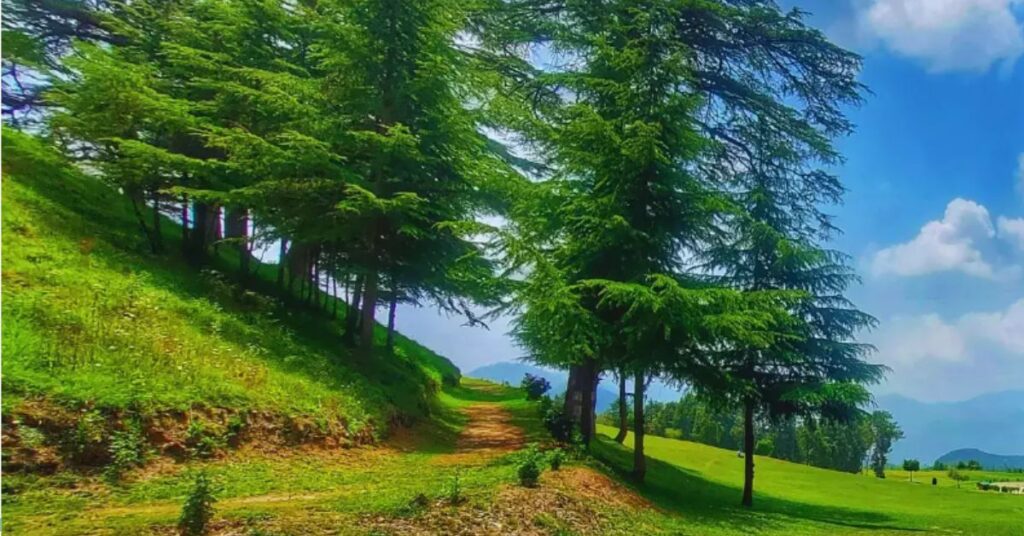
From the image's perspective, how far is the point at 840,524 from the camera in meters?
12.3

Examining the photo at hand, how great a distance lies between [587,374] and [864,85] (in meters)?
10.7

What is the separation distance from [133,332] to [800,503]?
54.5 feet

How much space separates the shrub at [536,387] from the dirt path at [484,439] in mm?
3249

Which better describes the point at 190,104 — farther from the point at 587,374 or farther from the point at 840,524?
the point at 840,524

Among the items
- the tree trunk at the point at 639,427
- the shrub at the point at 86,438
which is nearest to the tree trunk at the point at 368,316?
the tree trunk at the point at 639,427

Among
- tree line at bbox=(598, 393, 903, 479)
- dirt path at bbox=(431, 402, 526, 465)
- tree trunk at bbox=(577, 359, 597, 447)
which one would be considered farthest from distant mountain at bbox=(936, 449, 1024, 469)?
tree trunk at bbox=(577, 359, 597, 447)

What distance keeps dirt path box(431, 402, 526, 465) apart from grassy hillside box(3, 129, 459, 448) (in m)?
1.53

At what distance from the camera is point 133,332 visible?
8383mm

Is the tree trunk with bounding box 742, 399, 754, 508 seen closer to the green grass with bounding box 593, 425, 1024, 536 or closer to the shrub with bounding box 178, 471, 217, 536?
the green grass with bounding box 593, 425, 1024, 536

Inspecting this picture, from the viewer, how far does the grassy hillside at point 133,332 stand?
23.0 feet

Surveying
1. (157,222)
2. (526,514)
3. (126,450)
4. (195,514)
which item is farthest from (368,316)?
(195,514)

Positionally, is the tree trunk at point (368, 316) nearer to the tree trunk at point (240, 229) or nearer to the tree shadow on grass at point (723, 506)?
the tree trunk at point (240, 229)

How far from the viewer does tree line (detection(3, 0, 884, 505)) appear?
38.2 feet

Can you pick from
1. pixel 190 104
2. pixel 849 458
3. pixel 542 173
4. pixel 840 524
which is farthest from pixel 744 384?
pixel 849 458
